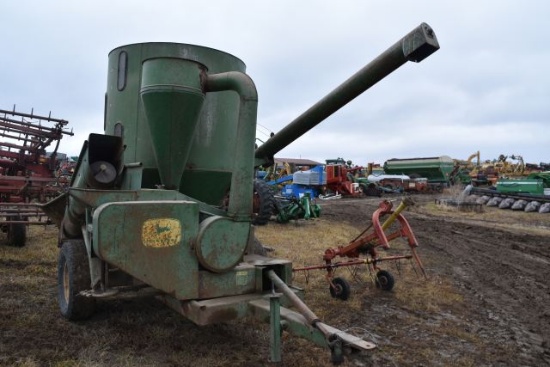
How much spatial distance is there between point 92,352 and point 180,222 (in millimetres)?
1171

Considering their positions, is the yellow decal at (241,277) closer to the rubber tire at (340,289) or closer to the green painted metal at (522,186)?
the rubber tire at (340,289)

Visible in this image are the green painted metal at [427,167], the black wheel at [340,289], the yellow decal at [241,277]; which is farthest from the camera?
the green painted metal at [427,167]

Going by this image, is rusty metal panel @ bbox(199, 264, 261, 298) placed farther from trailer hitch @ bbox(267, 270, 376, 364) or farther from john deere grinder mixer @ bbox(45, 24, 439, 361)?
trailer hitch @ bbox(267, 270, 376, 364)

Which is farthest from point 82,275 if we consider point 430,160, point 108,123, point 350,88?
point 430,160

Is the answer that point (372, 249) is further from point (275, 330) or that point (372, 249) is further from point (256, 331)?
point (275, 330)

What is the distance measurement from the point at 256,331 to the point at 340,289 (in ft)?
4.45

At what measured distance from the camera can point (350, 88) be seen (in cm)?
389

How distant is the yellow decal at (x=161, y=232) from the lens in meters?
3.04

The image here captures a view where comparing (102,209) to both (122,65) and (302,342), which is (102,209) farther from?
(122,65)

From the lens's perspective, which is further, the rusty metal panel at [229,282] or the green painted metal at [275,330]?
the rusty metal panel at [229,282]

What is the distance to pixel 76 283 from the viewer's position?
3762 millimetres

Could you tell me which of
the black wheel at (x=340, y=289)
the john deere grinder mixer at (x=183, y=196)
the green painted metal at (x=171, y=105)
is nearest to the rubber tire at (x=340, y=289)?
the black wheel at (x=340, y=289)

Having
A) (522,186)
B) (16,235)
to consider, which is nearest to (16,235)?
(16,235)

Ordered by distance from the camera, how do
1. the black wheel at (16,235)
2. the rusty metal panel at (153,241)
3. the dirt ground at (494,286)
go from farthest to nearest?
the black wheel at (16,235), the dirt ground at (494,286), the rusty metal panel at (153,241)
